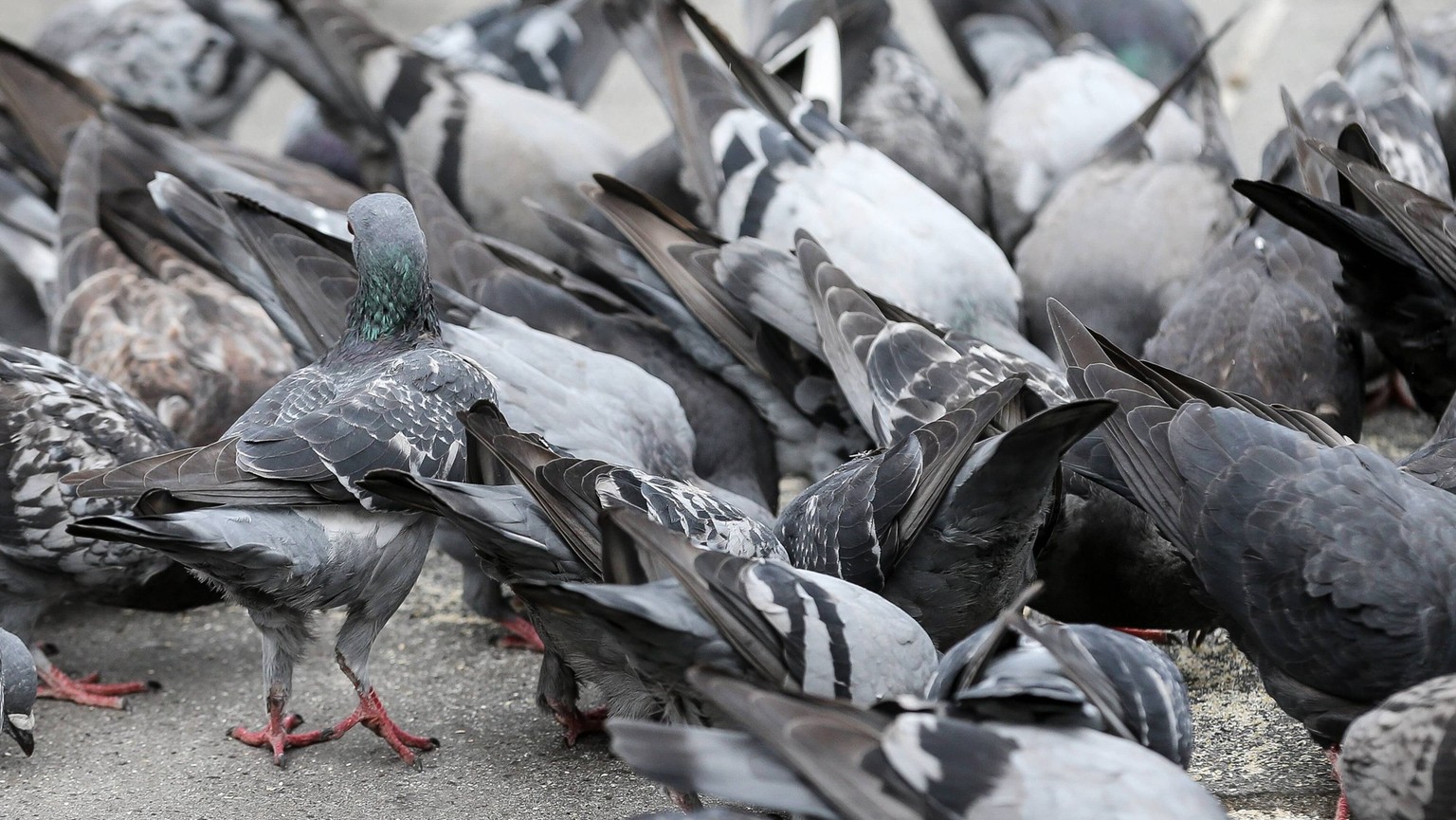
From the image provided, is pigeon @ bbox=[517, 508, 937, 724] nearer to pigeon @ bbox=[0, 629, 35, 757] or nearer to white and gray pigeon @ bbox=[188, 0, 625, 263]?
pigeon @ bbox=[0, 629, 35, 757]

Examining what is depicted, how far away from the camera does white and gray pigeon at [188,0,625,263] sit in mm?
5262

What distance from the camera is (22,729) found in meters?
3.19

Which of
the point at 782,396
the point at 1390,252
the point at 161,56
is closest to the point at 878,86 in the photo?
the point at 782,396

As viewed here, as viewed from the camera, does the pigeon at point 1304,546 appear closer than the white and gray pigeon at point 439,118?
Yes

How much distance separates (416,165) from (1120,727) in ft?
11.2

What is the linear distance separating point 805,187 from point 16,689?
2670mm

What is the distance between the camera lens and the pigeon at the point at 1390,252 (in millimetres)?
3557

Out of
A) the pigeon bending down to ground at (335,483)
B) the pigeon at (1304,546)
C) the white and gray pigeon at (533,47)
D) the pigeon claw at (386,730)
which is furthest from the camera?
the white and gray pigeon at (533,47)

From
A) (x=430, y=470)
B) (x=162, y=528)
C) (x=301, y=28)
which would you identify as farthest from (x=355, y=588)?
(x=301, y=28)

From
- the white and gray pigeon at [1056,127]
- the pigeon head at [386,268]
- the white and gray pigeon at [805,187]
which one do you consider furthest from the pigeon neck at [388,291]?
the white and gray pigeon at [1056,127]

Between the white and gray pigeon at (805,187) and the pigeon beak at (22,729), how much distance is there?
2455 mm

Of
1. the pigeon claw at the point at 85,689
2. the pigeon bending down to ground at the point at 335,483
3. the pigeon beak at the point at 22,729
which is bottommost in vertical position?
the pigeon claw at the point at 85,689

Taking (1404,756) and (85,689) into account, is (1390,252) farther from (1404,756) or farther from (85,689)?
(85,689)

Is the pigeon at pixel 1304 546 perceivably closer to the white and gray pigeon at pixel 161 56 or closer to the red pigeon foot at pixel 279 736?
the red pigeon foot at pixel 279 736
